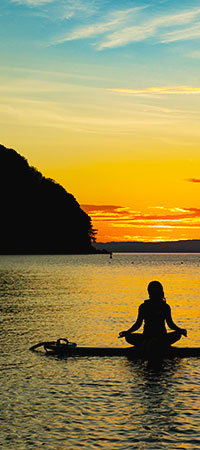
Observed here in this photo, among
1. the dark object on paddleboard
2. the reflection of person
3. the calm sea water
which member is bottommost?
the calm sea water

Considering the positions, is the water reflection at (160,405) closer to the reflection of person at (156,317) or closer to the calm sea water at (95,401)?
the calm sea water at (95,401)

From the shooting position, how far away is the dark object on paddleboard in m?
19.3

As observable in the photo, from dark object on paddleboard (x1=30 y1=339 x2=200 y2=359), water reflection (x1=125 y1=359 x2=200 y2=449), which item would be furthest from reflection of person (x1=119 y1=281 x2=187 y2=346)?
water reflection (x1=125 y1=359 x2=200 y2=449)

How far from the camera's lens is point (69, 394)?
49.6 feet

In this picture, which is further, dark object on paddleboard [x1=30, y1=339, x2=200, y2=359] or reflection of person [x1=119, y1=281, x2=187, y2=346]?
dark object on paddleboard [x1=30, y1=339, x2=200, y2=359]

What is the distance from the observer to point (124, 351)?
65.2ft

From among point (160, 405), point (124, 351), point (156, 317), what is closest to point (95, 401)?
point (160, 405)

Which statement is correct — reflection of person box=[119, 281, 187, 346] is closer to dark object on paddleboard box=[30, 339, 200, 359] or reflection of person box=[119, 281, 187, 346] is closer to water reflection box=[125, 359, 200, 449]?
dark object on paddleboard box=[30, 339, 200, 359]

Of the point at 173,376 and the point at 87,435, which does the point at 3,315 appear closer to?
the point at 173,376

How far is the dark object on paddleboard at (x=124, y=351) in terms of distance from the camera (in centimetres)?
1927

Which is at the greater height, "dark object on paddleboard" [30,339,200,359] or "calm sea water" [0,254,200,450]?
"dark object on paddleboard" [30,339,200,359]

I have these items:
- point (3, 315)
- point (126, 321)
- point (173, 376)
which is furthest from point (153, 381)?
point (3, 315)

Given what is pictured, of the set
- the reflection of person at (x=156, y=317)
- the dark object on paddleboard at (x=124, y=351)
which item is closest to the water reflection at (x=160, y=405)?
the dark object on paddleboard at (x=124, y=351)

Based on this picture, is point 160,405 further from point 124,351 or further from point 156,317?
point 124,351
